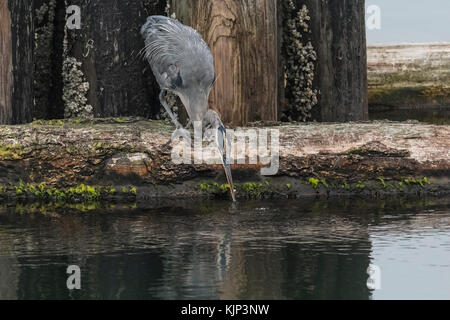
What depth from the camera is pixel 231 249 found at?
5770mm

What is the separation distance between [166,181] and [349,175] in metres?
1.40

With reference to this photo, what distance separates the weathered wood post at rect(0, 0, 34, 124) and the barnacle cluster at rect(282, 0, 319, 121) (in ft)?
7.18

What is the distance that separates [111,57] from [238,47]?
1102mm

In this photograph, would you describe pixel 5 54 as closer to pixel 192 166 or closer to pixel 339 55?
pixel 192 166

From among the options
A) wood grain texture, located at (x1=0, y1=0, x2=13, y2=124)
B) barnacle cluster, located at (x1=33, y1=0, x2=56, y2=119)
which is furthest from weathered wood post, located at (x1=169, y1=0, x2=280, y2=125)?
wood grain texture, located at (x1=0, y1=0, x2=13, y2=124)

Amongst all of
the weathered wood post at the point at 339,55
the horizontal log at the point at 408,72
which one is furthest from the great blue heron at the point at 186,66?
the horizontal log at the point at 408,72

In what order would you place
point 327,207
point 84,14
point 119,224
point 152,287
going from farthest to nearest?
point 84,14 → point 327,207 → point 119,224 → point 152,287

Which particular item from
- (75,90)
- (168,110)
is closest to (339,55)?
(168,110)

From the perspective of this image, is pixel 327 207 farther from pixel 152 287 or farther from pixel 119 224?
pixel 152 287

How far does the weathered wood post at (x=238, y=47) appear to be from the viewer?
7922 mm

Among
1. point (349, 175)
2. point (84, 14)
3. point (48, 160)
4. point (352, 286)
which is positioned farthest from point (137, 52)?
point (352, 286)

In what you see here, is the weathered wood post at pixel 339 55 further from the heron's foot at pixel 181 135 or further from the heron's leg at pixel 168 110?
the heron's foot at pixel 181 135
